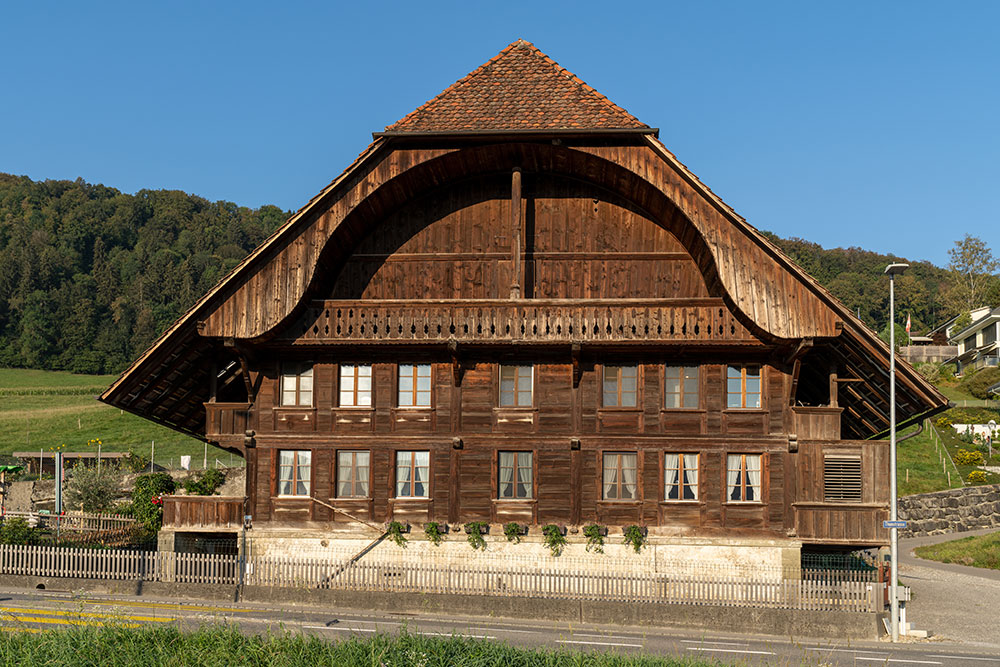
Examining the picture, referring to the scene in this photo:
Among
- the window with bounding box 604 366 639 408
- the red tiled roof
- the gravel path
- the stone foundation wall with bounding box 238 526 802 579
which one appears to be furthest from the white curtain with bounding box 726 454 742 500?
the red tiled roof

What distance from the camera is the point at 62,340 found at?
137750 mm

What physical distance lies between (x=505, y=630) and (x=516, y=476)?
7.03 metres

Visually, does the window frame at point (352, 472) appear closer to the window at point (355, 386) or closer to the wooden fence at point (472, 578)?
the window at point (355, 386)

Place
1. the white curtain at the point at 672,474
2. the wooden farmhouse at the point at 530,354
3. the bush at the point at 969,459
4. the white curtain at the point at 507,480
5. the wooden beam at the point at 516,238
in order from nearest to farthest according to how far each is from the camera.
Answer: the wooden farmhouse at the point at 530,354
the wooden beam at the point at 516,238
the white curtain at the point at 672,474
the white curtain at the point at 507,480
the bush at the point at 969,459

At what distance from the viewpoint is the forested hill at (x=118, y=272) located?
137375 mm

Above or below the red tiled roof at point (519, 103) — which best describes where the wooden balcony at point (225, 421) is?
below

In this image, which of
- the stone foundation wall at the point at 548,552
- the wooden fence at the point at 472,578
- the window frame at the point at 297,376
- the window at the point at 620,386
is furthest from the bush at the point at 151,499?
the window at the point at 620,386

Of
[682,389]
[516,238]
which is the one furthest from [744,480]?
[516,238]

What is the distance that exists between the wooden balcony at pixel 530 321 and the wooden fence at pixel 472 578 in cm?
680

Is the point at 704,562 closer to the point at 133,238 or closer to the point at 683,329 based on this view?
the point at 683,329

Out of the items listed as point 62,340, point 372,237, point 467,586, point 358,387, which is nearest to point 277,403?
point 358,387

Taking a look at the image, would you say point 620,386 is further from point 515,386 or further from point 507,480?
point 507,480

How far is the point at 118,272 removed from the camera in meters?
161

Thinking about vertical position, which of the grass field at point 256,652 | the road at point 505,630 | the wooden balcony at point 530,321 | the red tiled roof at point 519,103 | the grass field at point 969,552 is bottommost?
the grass field at point 969,552
